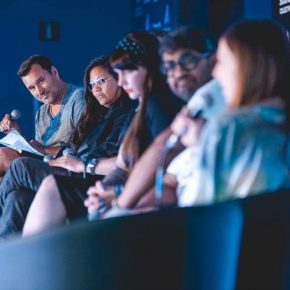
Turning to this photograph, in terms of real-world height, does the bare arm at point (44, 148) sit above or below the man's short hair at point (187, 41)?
below

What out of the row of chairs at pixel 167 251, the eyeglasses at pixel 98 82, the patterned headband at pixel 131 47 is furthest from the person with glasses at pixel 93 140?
the row of chairs at pixel 167 251

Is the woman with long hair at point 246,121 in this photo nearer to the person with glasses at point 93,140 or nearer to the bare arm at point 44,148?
the person with glasses at point 93,140

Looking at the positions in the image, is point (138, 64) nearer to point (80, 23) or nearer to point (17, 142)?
point (80, 23)

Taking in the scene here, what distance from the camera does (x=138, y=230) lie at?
3.15ft

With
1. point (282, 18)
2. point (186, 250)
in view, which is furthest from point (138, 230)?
point (282, 18)

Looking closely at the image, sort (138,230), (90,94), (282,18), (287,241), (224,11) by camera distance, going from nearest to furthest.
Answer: (138,230)
(287,241)
(224,11)
(90,94)
(282,18)

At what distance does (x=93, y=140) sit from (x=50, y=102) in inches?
12.7

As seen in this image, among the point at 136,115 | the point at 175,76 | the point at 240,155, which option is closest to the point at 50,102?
the point at 136,115

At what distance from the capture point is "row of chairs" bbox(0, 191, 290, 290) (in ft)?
3.01

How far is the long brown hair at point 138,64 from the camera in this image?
3.42ft

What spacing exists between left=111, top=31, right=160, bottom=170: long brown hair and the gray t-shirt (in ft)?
1.14

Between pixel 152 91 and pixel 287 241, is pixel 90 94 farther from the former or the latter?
pixel 287 241

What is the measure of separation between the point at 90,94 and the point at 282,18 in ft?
1.93

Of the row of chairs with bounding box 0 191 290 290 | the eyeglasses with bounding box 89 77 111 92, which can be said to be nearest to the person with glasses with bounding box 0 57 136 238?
the eyeglasses with bounding box 89 77 111 92
